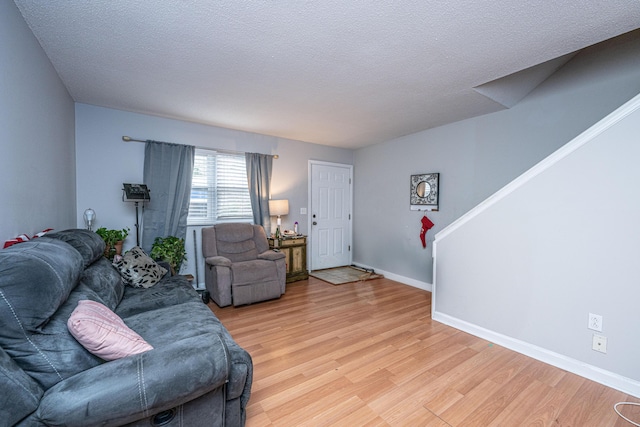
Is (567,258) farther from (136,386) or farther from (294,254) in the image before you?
(294,254)

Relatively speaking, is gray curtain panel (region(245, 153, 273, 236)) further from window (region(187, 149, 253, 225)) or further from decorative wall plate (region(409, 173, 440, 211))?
decorative wall plate (region(409, 173, 440, 211))

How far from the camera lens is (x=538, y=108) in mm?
2965

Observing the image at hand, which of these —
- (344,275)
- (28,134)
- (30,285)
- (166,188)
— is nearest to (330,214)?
(344,275)

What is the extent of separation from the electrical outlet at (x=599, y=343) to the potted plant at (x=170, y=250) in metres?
3.88

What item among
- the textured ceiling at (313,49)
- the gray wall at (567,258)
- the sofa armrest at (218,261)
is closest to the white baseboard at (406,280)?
the gray wall at (567,258)

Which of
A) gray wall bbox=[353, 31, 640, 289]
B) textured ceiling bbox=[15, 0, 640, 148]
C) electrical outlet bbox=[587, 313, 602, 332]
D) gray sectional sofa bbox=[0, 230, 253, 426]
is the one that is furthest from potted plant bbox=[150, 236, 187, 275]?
electrical outlet bbox=[587, 313, 602, 332]

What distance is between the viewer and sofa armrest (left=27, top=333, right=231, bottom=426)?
90 cm

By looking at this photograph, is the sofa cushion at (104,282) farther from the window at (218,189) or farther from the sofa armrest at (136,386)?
the window at (218,189)

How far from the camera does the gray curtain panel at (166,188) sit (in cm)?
343

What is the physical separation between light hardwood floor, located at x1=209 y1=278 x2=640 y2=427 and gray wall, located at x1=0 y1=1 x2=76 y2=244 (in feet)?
5.97

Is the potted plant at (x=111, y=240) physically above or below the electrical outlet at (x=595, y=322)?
above

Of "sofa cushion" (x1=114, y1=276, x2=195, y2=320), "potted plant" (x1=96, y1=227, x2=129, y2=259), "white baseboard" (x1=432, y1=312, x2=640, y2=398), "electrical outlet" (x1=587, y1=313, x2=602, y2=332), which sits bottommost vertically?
"white baseboard" (x1=432, y1=312, x2=640, y2=398)

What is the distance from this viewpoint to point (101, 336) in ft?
3.67

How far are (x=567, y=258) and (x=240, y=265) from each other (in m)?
3.21
